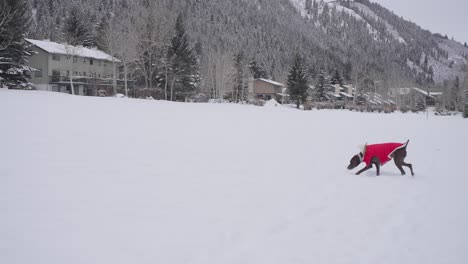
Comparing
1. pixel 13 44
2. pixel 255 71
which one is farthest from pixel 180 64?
pixel 255 71

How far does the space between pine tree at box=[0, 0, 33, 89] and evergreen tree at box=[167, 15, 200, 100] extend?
1656 cm

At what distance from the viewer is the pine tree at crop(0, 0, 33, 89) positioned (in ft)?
102

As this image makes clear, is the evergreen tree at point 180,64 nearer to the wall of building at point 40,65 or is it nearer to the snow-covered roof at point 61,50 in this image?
the snow-covered roof at point 61,50

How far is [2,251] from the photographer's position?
3.86m

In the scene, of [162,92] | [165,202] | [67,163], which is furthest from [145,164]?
[162,92]

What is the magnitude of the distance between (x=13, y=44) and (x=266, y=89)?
61200 millimetres

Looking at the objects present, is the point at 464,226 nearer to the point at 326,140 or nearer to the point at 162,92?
the point at 326,140

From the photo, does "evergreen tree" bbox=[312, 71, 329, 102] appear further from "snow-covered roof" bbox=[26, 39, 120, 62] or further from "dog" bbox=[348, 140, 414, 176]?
"dog" bbox=[348, 140, 414, 176]

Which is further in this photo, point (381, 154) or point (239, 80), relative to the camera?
point (239, 80)

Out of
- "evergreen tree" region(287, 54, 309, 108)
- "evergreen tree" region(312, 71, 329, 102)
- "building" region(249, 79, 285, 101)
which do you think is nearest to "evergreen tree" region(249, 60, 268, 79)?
"building" region(249, 79, 285, 101)

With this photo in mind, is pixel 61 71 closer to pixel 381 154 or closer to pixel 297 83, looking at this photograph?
pixel 297 83

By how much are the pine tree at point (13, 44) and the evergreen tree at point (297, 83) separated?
142 feet

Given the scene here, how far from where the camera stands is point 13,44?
105ft

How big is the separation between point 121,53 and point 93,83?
44.3 ft
